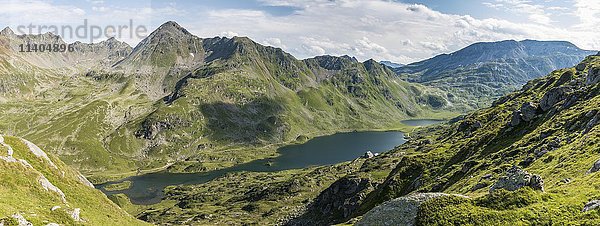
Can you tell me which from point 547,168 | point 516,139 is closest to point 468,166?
point 516,139

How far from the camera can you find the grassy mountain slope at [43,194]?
46375 mm

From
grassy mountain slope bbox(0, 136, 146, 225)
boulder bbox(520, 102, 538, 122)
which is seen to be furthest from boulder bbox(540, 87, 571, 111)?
grassy mountain slope bbox(0, 136, 146, 225)

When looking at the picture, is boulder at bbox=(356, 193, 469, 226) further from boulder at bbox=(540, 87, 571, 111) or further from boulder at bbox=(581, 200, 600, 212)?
boulder at bbox=(540, 87, 571, 111)

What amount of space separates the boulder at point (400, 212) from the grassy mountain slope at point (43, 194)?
123 ft

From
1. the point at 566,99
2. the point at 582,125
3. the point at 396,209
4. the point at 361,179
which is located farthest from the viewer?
the point at 361,179

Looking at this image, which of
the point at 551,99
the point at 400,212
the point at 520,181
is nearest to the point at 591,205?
the point at 520,181

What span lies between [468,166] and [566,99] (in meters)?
33.4

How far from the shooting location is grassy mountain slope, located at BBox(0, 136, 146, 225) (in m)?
46.4

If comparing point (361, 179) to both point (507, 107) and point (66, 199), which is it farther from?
point (66, 199)

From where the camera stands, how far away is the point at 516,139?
95.2 metres

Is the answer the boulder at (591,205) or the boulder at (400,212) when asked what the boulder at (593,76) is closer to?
the boulder at (591,205)

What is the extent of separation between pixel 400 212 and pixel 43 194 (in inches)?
1993

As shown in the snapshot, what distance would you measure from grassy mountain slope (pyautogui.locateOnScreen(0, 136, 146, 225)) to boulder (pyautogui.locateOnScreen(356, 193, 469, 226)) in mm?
37353

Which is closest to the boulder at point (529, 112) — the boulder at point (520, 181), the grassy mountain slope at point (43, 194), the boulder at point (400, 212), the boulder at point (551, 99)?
the boulder at point (551, 99)
